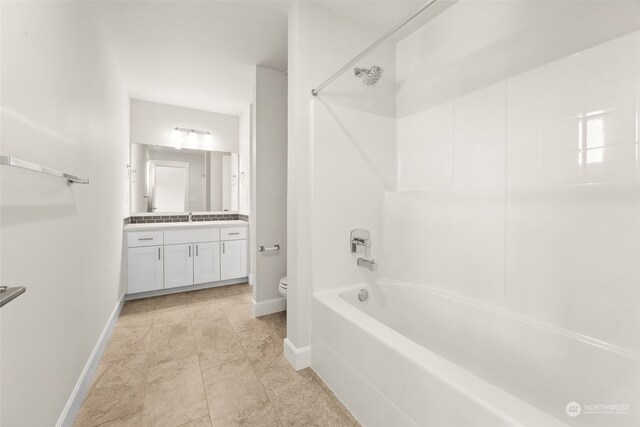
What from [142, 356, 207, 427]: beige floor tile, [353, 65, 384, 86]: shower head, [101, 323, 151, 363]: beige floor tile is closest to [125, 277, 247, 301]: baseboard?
[101, 323, 151, 363]: beige floor tile

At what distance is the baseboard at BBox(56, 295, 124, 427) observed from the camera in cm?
124

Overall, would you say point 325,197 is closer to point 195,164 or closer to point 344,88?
point 344,88

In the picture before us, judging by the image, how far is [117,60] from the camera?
242 cm


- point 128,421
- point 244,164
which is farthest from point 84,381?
point 244,164

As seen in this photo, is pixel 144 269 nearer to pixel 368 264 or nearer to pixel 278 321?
pixel 278 321

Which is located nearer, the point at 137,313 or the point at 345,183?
the point at 345,183

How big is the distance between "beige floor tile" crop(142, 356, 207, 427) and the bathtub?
0.73 meters

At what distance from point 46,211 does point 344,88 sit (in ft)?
5.91

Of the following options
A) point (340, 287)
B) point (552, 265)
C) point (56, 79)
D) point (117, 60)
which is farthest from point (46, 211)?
point (552, 265)

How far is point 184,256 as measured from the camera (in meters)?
3.13

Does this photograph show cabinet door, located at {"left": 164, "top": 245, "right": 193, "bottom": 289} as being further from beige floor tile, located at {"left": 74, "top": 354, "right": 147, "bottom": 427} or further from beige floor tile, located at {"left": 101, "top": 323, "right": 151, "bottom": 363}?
beige floor tile, located at {"left": 74, "top": 354, "right": 147, "bottom": 427}

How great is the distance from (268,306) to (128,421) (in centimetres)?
136

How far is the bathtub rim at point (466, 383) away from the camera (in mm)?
708

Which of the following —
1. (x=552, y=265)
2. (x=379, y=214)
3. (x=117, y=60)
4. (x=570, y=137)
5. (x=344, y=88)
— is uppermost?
(x=117, y=60)
